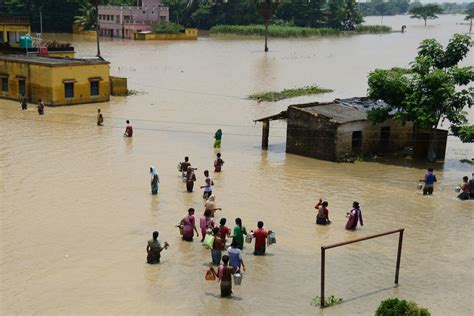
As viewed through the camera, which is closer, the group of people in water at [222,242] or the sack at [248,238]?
the group of people in water at [222,242]

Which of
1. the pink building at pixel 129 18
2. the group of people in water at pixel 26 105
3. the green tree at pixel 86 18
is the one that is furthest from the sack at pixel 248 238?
the green tree at pixel 86 18

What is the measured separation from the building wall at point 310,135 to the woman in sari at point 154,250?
13.1 metres

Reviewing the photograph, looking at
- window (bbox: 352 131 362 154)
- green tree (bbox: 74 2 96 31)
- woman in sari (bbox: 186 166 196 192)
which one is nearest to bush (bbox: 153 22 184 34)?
green tree (bbox: 74 2 96 31)

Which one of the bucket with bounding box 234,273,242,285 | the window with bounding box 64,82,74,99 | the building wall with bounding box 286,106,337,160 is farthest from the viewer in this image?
the window with bounding box 64,82,74,99

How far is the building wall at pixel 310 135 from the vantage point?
27469 millimetres

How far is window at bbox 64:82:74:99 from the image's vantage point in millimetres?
40344

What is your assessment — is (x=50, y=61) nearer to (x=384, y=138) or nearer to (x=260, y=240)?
(x=384, y=138)

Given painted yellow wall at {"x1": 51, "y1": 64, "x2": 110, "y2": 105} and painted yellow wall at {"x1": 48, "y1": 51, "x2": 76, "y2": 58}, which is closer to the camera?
painted yellow wall at {"x1": 51, "y1": 64, "x2": 110, "y2": 105}

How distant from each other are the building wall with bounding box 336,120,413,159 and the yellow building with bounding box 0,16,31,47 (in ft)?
117

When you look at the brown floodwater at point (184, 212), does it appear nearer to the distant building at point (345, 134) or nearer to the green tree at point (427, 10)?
the distant building at point (345, 134)

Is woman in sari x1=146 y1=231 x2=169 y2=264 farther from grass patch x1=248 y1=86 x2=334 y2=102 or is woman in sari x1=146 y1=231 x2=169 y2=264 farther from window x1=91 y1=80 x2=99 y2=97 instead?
grass patch x1=248 y1=86 x2=334 y2=102

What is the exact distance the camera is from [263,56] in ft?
276

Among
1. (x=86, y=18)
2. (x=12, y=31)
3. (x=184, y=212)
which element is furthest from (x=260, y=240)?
(x=86, y=18)

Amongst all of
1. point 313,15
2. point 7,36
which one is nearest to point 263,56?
point 7,36
